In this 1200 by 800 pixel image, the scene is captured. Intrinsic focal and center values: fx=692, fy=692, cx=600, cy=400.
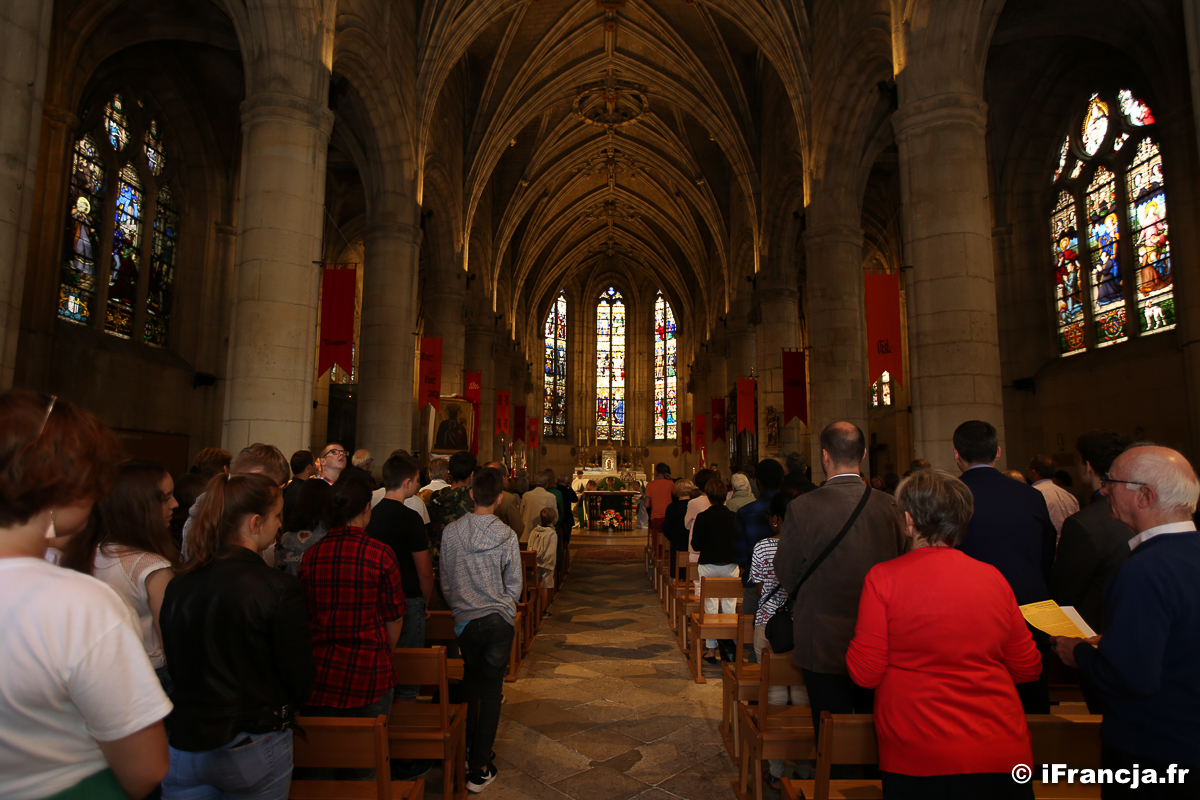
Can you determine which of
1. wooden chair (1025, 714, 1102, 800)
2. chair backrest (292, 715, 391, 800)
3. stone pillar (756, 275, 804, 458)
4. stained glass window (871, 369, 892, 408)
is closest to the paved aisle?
chair backrest (292, 715, 391, 800)

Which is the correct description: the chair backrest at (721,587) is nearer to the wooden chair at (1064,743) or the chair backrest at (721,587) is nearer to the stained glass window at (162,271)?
the wooden chair at (1064,743)

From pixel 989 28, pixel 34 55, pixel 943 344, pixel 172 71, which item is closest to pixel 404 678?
pixel 34 55

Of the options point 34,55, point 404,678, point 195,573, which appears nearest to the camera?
point 195,573

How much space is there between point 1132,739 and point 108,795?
2.31m

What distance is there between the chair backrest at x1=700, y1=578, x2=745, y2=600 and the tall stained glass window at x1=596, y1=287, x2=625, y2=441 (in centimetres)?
3028

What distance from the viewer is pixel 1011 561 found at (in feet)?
9.53

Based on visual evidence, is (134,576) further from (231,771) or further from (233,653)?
(231,771)

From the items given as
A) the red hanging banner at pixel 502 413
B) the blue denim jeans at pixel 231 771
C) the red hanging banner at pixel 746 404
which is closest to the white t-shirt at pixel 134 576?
the blue denim jeans at pixel 231 771

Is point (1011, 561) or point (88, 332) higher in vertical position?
point (88, 332)

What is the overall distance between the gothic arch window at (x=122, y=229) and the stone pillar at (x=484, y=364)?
1002cm

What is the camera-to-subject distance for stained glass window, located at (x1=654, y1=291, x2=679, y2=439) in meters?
35.8

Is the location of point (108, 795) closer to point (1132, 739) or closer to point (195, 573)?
point (195, 573)

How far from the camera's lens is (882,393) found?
20.6m

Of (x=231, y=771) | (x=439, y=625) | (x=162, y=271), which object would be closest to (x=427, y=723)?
(x=439, y=625)
